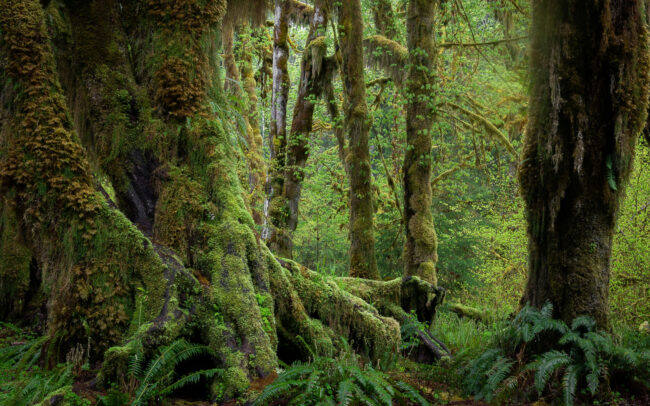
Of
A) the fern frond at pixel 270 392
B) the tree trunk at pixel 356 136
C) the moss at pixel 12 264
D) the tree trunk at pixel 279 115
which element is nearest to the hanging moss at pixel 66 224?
the moss at pixel 12 264

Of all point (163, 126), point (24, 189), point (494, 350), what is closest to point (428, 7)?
point (163, 126)

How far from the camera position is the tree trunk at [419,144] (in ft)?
36.4

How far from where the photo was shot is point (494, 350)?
4.68 m

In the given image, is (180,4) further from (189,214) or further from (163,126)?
(189,214)

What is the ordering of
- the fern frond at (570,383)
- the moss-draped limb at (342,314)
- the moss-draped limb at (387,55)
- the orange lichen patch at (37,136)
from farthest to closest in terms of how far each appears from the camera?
the moss-draped limb at (387,55) → the moss-draped limb at (342,314) → the orange lichen patch at (37,136) → the fern frond at (570,383)

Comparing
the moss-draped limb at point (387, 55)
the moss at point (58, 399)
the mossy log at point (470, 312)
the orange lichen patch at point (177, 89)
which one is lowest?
the mossy log at point (470, 312)

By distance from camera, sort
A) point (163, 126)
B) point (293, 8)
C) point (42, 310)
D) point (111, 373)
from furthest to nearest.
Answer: point (293, 8) < point (42, 310) < point (163, 126) < point (111, 373)

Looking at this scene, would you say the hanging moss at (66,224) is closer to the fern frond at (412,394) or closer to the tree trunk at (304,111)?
the fern frond at (412,394)

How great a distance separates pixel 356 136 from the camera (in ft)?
36.3

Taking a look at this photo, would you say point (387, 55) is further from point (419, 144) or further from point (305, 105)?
point (419, 144)

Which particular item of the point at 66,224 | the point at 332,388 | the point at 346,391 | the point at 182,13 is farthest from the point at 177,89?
the point at 346,391

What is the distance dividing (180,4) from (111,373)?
13.9 ft

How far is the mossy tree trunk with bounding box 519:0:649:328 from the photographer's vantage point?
15.0 feet

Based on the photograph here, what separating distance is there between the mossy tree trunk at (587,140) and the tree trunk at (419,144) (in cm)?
618
